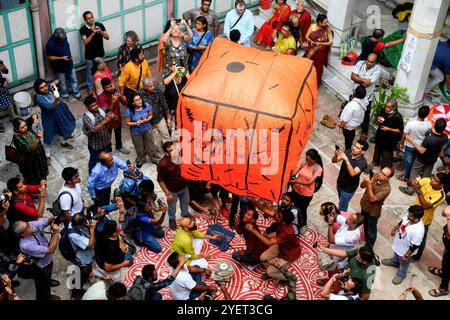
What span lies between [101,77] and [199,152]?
277cm

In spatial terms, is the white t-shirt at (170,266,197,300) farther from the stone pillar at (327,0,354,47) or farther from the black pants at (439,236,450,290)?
the stone pillar at (327,0,354,47)

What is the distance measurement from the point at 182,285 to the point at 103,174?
2.08 meters

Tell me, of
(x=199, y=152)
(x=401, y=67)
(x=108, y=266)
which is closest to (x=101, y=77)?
(x=199, y=152)

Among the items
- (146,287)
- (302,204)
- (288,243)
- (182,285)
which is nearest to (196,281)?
(182,285)

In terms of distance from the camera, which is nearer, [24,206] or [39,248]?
[39,248]

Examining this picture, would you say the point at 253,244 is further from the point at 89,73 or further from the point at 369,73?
the point at 89,73

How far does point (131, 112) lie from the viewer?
33.6 ft

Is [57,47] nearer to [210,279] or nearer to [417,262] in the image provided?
[210,279]

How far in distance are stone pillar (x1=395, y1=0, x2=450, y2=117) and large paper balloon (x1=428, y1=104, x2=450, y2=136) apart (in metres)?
0.52

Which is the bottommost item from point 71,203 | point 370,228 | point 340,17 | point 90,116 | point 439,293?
point 439,293

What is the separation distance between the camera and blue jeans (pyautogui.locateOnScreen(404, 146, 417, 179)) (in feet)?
34.7

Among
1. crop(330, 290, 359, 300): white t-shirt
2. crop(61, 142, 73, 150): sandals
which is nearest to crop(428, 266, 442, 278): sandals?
crop(330, 290, 359, 300): white t-shirt

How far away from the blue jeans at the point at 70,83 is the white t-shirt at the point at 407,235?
20.4ft

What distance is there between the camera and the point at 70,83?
39.4 feet
